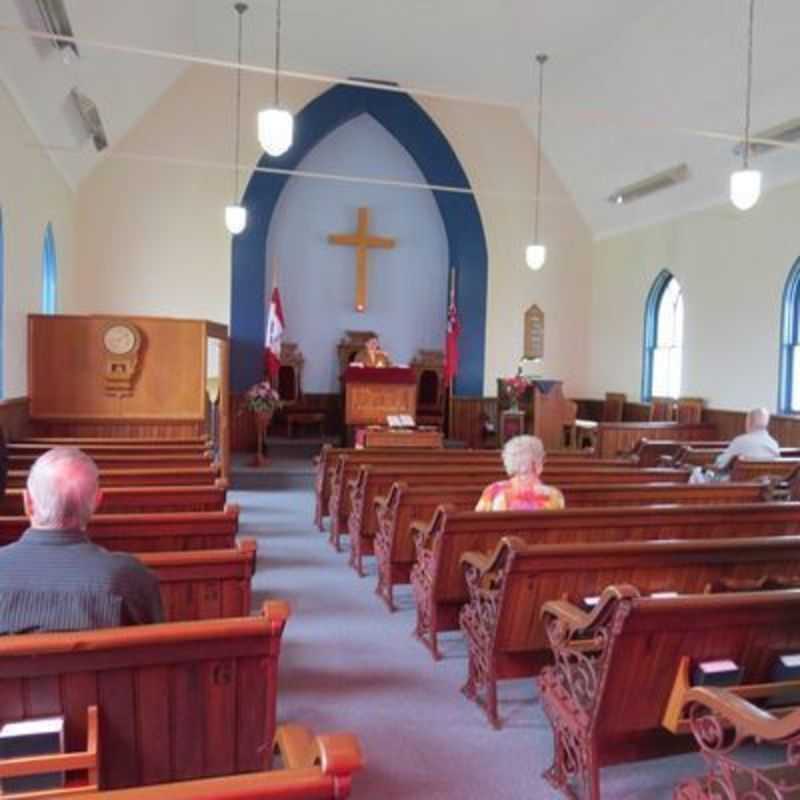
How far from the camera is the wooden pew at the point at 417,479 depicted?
454cm

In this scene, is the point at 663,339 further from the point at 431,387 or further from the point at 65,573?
the point at 65,573

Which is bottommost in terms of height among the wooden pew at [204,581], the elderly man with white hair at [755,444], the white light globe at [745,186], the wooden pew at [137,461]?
→ the wooden pew at [204,581]

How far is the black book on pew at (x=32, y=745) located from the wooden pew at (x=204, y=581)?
812 mm

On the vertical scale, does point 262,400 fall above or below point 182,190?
below

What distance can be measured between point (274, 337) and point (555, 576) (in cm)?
743

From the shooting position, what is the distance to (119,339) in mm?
6688

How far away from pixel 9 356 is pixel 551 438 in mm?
6695

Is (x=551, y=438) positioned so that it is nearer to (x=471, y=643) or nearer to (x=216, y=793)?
(x=471, y=643)

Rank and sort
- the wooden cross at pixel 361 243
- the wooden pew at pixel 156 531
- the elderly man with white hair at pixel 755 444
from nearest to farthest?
the wooden pew at pixel 156 531
the elderly man with white hair at pixel 755 444
the wooden cross at pixel 361 243

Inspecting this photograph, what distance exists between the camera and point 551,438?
9828 mm

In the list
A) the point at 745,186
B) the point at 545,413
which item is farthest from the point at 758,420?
the point at 545,413

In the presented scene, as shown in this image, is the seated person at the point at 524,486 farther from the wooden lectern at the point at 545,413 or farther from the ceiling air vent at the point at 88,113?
the wooden lectern at the point at 545,413

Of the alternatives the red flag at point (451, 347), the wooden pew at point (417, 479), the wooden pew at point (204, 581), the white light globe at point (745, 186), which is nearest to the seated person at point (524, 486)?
the wooden pew at point (417, 479)

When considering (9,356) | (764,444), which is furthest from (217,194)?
(764,444)
